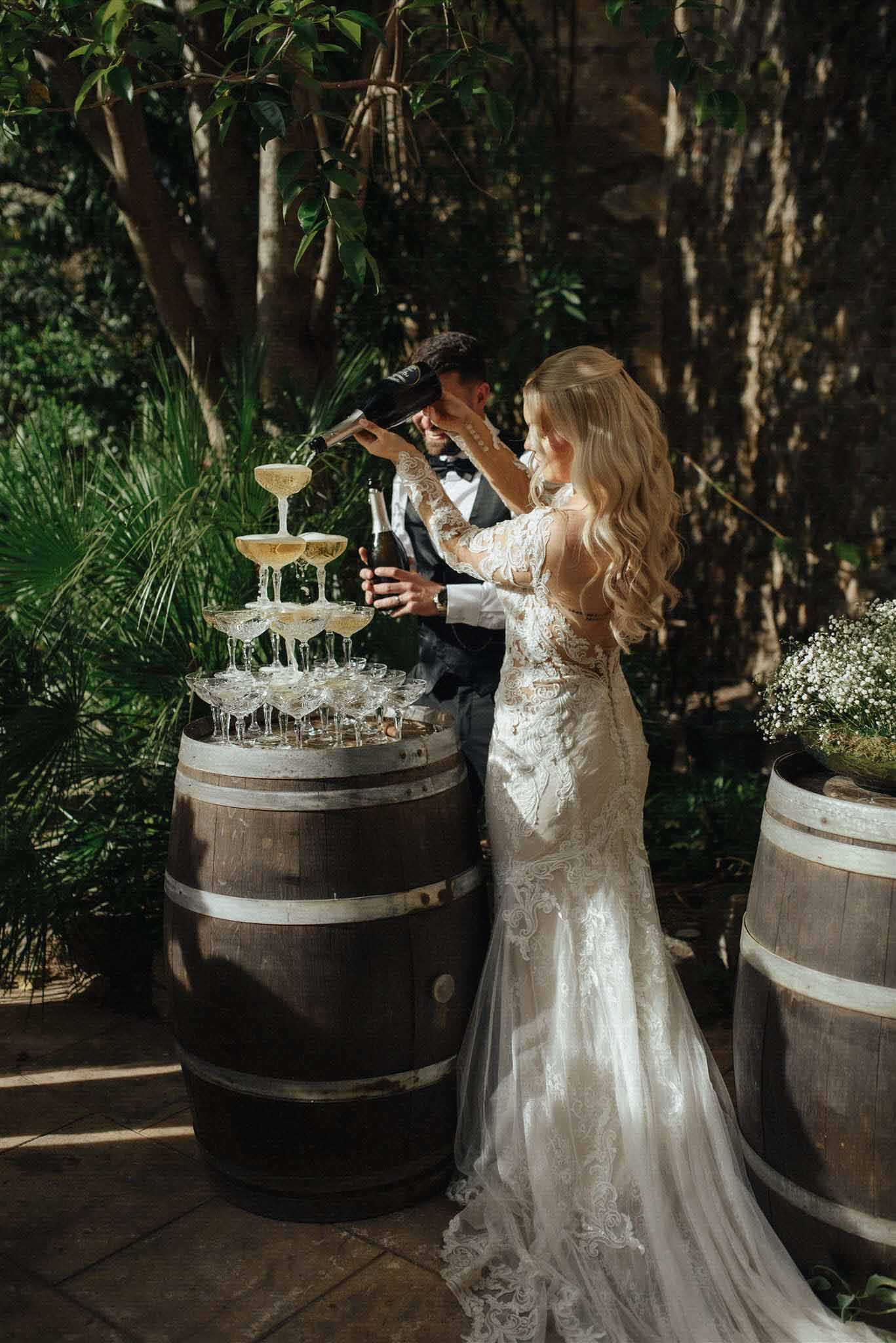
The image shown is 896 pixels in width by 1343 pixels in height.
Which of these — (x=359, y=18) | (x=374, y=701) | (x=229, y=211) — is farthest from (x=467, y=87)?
(x=229, y=211)

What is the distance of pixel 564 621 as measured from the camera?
2436 millimetres

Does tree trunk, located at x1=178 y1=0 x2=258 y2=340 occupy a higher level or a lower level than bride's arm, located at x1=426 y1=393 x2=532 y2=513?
higher

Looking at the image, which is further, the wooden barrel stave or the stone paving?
the wooden barrel stave

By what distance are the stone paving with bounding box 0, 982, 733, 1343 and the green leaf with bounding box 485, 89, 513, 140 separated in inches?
92.3

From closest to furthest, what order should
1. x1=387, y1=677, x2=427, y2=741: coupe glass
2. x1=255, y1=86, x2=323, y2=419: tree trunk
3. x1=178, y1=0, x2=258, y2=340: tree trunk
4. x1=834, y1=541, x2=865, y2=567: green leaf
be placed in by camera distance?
x1=387, y1=677, x2=427, y2=741: coupe glass < x1=255, y1=86, x2=323, y2=419: tree trunk < x1=834, y1=541, x2=865, y2=567: green leaf < x1=178, y1=0, x2=258, y2=340: tree trunk

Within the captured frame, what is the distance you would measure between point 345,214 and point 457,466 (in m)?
0.93

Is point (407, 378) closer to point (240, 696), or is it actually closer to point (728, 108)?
point (240, 696)

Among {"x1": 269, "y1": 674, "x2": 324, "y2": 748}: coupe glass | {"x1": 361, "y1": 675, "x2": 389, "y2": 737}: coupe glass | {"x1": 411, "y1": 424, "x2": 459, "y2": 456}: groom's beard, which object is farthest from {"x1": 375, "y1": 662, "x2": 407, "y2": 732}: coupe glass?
{"x1": 411, "y1": 424, "x2": 459, "y2": 456}: groom's beard

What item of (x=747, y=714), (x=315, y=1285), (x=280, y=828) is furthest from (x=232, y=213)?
(x=315, y=1285)

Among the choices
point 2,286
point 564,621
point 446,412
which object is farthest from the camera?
point 2,286

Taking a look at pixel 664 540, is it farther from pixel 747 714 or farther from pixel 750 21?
pixel 750 21

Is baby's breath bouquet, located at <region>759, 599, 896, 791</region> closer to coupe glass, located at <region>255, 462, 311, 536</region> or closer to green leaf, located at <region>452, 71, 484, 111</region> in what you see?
coupe glass, located at <region>255, 462, 311, 536</region>

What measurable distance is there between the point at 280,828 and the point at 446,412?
3.65ft

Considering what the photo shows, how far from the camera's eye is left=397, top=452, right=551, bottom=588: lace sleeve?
2.39 m
